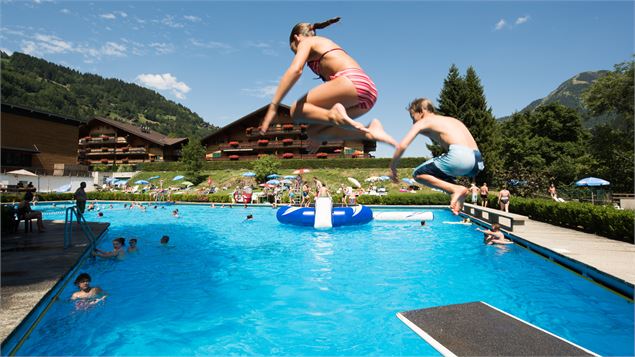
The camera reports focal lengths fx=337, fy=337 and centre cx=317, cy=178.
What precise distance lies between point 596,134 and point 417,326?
4396 centimetres

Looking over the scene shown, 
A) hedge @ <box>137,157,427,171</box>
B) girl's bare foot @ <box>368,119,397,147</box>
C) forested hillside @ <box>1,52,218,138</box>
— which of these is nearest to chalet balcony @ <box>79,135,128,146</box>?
hedge @ <box>137,157,427,171</box>

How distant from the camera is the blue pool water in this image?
7500 millimetres

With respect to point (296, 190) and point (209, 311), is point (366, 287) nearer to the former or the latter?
point (209, 311)

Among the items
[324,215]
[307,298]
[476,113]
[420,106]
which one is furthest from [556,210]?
→ [420,106]

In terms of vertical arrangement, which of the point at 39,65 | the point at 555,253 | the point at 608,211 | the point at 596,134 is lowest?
the point at 555,253

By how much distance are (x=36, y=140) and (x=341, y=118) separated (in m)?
68.7

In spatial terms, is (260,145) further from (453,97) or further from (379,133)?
(379,133)

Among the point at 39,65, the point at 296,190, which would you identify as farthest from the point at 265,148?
the point at 39,65

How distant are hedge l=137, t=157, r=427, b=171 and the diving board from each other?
43.4m

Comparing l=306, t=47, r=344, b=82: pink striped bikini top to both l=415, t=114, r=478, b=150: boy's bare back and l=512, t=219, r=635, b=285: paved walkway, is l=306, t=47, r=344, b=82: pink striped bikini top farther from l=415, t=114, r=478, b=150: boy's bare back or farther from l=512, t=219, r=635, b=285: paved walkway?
l=512, t=219, r=635, b=285: paved walkway

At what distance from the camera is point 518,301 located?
975 cm

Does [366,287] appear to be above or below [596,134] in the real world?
below

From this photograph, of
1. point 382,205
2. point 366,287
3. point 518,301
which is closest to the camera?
point 518,301

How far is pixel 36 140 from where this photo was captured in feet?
177
